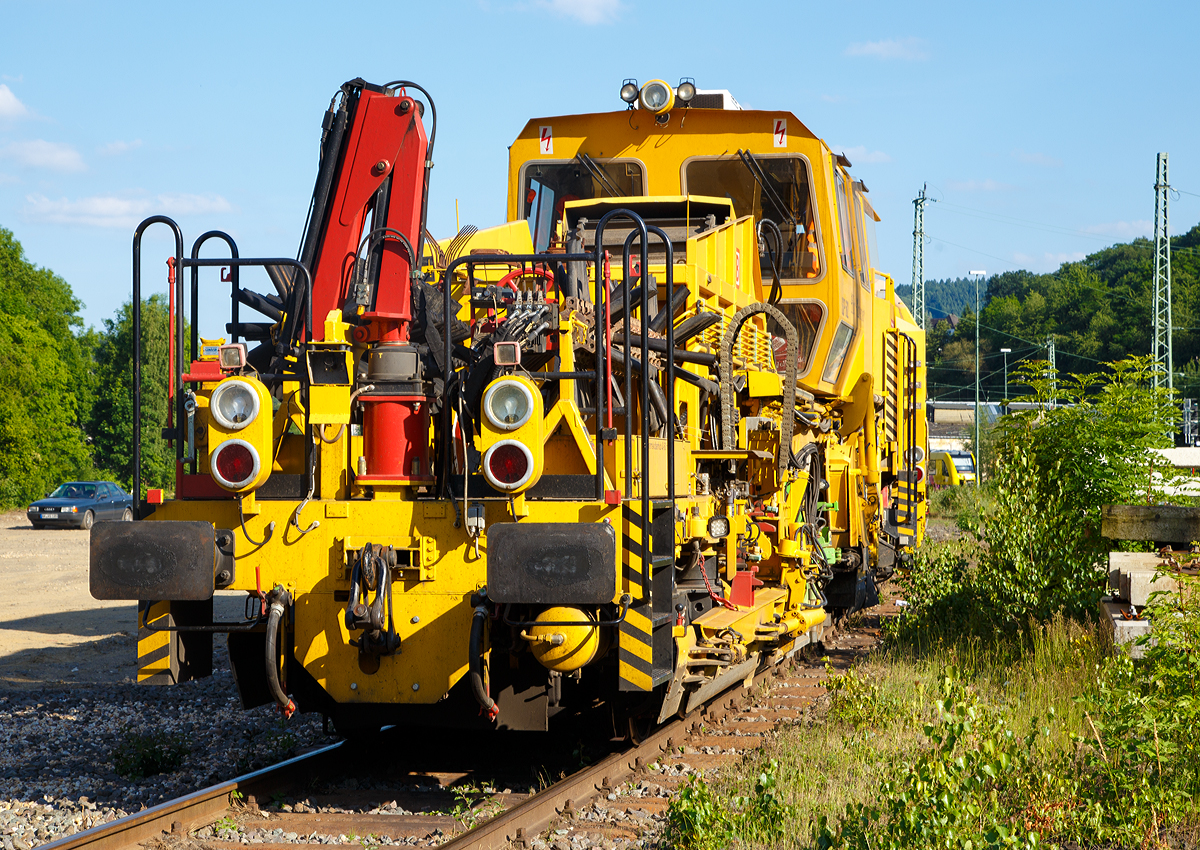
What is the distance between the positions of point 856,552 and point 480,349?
5599 mm

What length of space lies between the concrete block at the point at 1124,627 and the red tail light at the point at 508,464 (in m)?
3.55

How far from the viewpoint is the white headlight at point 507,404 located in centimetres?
525

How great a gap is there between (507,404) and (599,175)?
16.0 ft

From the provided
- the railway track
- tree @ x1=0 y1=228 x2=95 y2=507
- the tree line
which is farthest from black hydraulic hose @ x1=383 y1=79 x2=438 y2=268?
tree @ x1=0 y1=228 x2=95 y2=507

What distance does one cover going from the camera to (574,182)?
32.2 ft

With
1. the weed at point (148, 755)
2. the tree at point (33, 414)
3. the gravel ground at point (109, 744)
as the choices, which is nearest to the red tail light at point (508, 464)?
the gravel ground at point (109, 744)

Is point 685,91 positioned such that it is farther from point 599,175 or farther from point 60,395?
point 60,395

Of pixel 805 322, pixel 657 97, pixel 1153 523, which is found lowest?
pixel 1153 523

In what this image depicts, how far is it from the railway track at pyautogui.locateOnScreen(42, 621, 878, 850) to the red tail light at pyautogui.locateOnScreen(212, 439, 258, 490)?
4.84ft

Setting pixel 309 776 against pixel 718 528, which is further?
pixel 718 528

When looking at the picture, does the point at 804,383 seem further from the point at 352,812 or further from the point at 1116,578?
the point at 352,812

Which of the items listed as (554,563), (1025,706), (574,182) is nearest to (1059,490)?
(1025,706)

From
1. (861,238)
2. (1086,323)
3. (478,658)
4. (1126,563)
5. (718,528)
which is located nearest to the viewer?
(478,658)

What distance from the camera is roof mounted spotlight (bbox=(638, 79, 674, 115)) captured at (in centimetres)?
948
